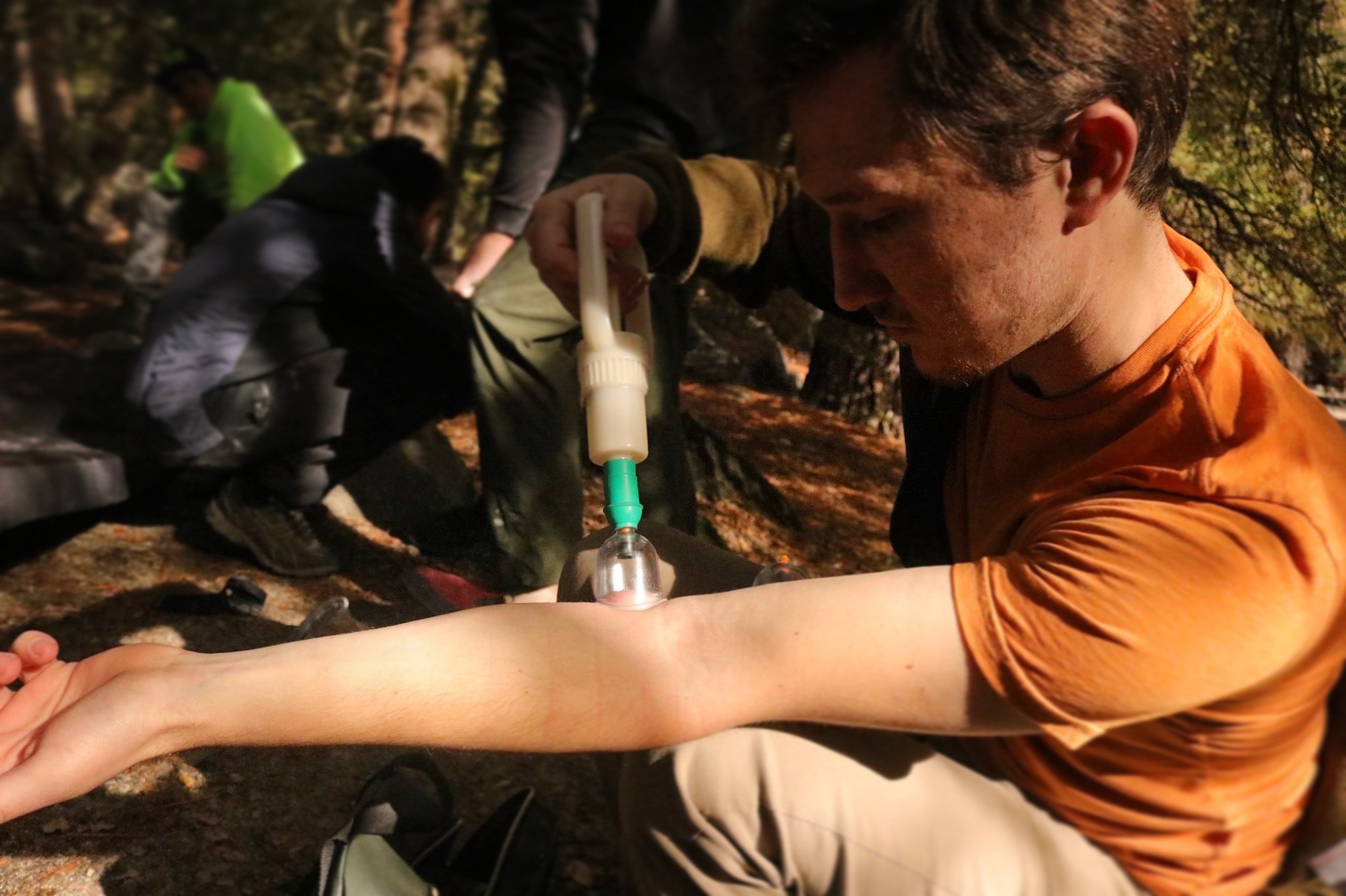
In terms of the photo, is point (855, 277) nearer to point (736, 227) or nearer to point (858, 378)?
point (858, 378)

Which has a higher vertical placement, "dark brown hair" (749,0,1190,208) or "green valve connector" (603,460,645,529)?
"dark brown hair" (749,0,1190,208)

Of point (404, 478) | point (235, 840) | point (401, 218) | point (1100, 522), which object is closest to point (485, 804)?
point (235, 840)

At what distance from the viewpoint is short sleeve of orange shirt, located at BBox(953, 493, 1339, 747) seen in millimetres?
854

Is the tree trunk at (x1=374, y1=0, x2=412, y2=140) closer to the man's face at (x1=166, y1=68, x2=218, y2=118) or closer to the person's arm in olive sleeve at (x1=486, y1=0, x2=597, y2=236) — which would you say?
the man's face at (x1=166, y1=68, x2=218, y2=118)

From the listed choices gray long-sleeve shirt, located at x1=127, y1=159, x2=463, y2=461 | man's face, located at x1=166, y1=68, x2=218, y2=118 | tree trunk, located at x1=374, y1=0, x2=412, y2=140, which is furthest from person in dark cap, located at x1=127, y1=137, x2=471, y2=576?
man's face, located at x1=166, y1=68, x2=218, y2=118

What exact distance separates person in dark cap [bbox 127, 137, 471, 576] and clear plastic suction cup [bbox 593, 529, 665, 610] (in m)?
1.15

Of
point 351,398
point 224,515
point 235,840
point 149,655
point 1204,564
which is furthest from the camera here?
point 351,398

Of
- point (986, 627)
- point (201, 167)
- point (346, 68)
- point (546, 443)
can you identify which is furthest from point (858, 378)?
point (346, 68)

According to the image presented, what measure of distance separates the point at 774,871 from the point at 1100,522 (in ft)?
1.83

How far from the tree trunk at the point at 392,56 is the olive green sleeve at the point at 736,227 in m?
4.05

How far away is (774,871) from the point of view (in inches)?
44.8

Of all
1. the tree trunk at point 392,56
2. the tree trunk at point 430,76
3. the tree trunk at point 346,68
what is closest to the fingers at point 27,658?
the tree trunk at point 430,76

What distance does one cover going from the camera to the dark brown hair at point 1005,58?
0.95 metres

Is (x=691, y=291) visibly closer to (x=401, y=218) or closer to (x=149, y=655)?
(x=149, y=655)
